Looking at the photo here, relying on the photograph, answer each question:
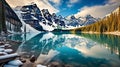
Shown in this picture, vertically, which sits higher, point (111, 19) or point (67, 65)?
point (111, 19)

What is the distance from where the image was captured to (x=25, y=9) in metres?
197

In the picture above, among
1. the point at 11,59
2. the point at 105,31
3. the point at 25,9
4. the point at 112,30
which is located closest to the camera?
the point at 11,59

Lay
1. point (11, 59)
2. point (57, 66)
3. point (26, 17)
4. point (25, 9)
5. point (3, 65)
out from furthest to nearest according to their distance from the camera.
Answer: point (25, 9)
point (26, 17)
point (57, 66)
point (11, 59)
point (3, 65)

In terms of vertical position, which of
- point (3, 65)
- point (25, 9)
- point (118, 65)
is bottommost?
point (118, 65)

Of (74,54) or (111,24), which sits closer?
(74,54)

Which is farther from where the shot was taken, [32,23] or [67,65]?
[32,23]

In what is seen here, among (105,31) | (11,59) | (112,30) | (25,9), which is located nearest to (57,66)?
(11,59)

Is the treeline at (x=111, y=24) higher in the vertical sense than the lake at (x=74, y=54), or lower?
higher

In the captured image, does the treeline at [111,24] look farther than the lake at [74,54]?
Yes

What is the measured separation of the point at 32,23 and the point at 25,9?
22991mm

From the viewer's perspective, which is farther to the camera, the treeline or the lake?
the treeline

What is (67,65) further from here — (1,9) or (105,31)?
(105,31)

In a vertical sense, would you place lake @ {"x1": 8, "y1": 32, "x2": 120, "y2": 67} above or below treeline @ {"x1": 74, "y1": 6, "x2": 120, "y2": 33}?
below

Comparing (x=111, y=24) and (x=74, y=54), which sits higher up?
(x=111, y=24)
